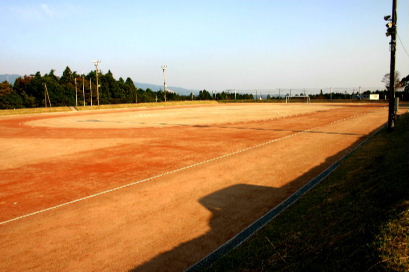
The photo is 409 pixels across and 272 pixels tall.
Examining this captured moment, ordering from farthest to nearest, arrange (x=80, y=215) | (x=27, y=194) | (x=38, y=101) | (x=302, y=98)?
1. (x=302, y=98)
2. (x=38, y=101)
3. (x=27, y=194)
4. (x=80, y=215)

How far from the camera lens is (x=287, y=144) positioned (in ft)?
51.6

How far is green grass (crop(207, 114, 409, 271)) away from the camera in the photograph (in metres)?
3.50

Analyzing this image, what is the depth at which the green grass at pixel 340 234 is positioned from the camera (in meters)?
3.50

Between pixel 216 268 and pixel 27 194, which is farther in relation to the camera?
pixel 27 194

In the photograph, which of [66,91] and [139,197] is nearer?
[139,197]

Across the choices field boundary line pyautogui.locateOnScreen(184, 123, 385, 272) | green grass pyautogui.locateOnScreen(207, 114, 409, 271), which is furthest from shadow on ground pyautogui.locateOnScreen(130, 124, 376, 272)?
green grass pyautogui.locateOnScreen(207, 114, 409, 271)

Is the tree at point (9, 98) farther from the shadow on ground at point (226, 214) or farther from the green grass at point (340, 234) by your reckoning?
the green grass at point (340, 234)

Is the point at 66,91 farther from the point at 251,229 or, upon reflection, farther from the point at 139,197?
the point at 251,229

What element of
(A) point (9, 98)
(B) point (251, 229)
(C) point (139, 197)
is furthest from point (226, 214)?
(A) point (9, 98)

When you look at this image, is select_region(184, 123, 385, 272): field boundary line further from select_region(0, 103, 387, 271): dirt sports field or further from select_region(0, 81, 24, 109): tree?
select_region(0, 81, 24, 109): tree

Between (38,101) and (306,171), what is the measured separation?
234 feet

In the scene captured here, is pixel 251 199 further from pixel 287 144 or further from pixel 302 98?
pixel 302 98

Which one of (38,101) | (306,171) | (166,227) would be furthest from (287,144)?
(38,101)

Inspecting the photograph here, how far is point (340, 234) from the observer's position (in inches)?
170
